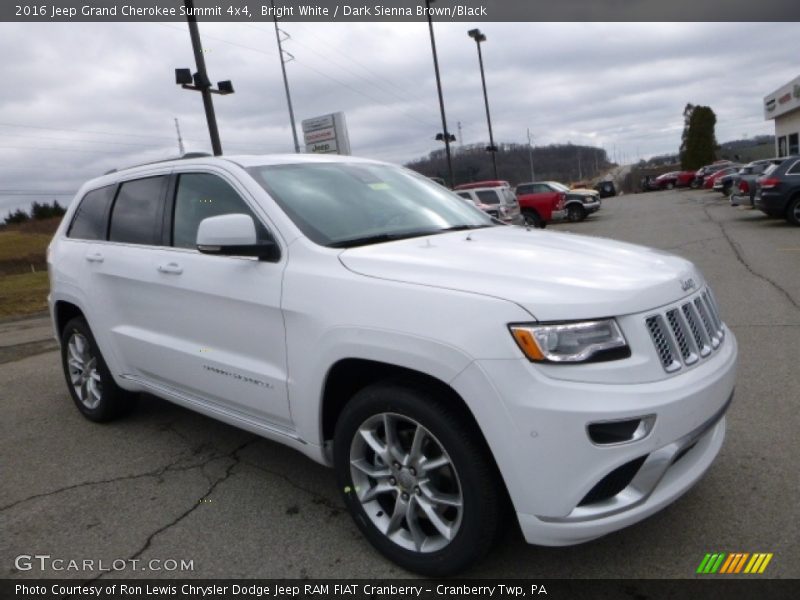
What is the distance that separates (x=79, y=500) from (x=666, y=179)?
50.9 m

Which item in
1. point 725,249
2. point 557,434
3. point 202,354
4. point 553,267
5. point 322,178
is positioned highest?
point 322,178

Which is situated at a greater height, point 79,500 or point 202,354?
point 202,354

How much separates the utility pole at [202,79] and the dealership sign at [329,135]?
43.1 feet

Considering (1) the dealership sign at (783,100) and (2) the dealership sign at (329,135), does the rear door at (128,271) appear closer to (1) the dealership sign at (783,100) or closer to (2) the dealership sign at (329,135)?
(2) the dealership sign at (329,135)

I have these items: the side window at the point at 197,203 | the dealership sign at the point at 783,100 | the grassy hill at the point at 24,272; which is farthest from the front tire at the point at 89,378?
the dealership sign at the point at 783,100

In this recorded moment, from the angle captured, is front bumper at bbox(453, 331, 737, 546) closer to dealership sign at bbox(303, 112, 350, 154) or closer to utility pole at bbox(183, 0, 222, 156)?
utility pole at bbox(183, 0, 222, 156)

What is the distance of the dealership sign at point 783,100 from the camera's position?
37000 millimetres

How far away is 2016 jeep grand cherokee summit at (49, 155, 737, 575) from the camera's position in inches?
86.3

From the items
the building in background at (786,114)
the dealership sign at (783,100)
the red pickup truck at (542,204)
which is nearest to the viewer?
the red pickup truck at (542,204)

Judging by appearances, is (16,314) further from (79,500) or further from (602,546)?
(602,546)

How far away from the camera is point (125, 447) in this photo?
4.29 metres

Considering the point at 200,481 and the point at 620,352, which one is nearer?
the point at 620,352

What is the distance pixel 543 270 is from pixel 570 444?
711 millimetres

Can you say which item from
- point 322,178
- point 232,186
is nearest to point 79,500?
point 232,186
